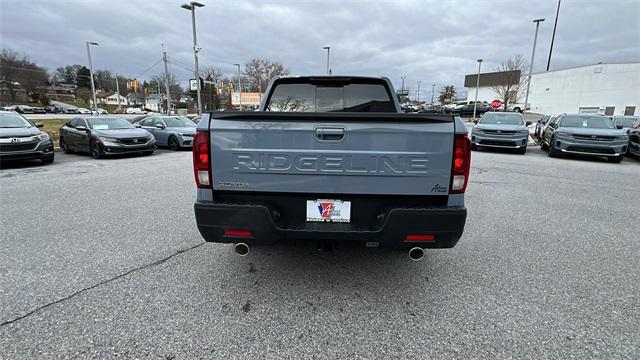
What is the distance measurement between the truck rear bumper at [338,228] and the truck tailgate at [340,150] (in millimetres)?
206

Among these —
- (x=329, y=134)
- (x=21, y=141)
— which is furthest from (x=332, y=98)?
(x=21, y=141)

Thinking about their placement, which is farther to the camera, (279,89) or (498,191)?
(498,191)

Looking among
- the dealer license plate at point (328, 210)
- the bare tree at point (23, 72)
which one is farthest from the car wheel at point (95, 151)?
the bare tree at point (23, 72)

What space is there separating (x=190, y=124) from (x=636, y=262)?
15.8m

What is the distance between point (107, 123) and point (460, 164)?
13.3 metres

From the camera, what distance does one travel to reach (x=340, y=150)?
2529 mm

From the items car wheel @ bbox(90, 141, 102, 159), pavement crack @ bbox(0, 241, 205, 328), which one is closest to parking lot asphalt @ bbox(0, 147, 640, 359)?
pavement crack @ bbox(0, 241, 205, 328)

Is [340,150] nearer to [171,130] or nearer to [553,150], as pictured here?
[553,150]

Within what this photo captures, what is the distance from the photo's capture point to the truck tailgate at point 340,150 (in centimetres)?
249

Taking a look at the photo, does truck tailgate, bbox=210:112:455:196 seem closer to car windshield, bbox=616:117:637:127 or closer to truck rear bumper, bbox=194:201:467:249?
truck rear bumper, bbox=194:201:467:249

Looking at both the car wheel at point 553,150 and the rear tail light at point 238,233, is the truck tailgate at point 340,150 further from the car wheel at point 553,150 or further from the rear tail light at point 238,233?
the car wheel at point 553,150

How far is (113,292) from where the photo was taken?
2.96 m

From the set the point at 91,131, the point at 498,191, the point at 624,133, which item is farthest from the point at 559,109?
the point at 91,131

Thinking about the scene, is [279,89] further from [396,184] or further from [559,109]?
[559,109]
